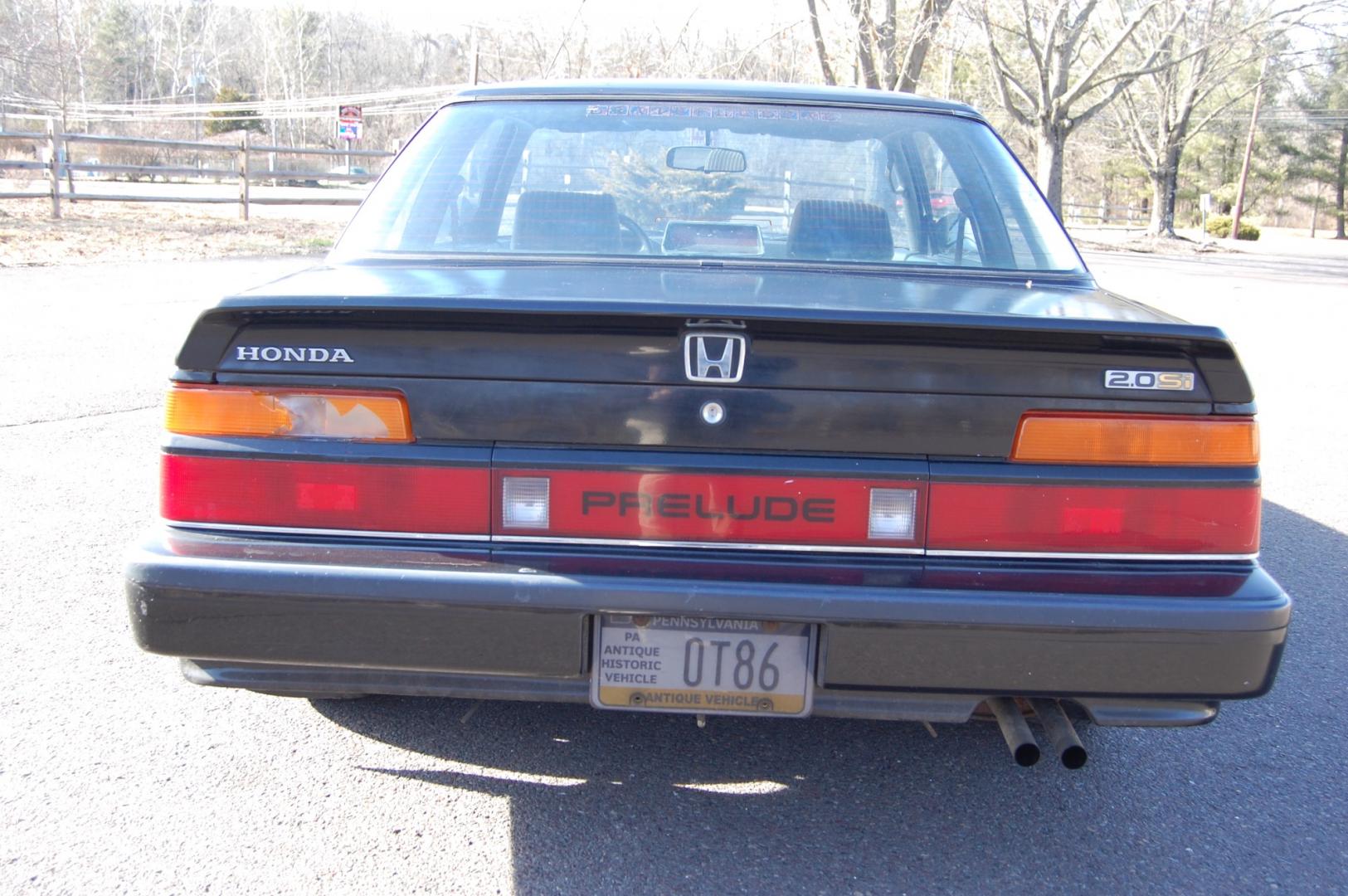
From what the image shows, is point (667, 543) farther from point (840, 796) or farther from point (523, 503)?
point (840, 796)

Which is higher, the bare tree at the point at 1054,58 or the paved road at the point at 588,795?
the bare tree at the point at 1054,58

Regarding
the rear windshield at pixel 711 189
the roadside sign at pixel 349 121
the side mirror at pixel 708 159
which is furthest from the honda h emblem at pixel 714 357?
the roadside sign at pixel 349 121

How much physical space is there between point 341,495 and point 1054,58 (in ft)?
103

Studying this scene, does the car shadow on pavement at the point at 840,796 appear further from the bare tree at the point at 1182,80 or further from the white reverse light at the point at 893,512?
the bare tree at the point at 1182,80

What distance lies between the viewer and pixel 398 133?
64688 mm

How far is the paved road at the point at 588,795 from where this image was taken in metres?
2.38

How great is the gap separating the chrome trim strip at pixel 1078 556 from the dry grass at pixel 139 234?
445 inches

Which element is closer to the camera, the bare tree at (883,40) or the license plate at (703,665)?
the license plate at (703,665)

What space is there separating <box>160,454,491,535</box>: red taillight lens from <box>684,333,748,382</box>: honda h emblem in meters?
0.46

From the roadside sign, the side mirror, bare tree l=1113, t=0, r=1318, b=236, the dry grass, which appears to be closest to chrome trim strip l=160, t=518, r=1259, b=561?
the side mirror

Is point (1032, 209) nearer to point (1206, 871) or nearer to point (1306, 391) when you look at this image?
point (1206, 871)

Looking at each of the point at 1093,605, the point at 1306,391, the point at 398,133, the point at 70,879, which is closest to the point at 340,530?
the point at 70,879

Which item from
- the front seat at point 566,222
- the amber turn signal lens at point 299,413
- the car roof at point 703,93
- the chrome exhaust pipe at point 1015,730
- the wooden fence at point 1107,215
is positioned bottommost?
the chrome exhaust pipe at point 1015,730

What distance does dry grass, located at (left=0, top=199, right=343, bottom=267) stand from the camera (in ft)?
47.1
